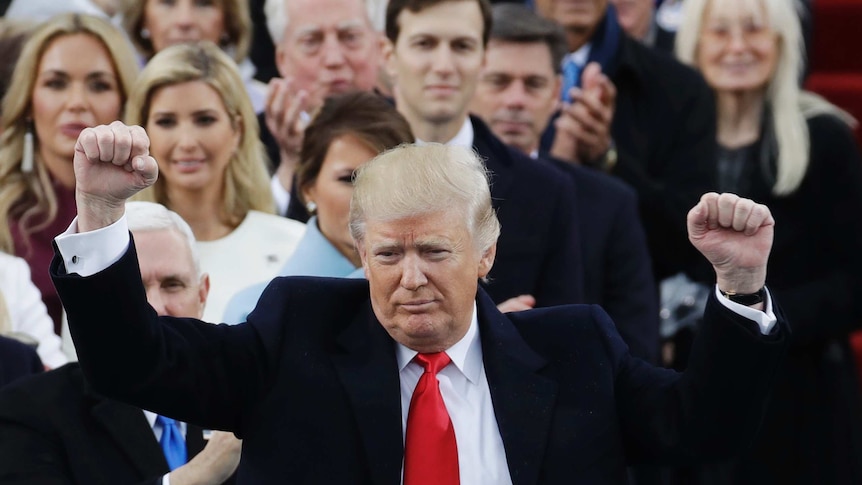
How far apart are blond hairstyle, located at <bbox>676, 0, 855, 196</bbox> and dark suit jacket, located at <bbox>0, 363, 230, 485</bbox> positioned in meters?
2.81

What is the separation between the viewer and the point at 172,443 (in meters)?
4.08

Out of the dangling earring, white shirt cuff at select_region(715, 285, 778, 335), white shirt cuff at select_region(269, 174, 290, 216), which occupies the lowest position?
white shirt cuff at select_region(269, 174, 290, 216)

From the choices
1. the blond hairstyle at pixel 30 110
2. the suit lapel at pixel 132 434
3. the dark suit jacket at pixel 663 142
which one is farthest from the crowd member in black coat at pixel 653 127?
the suit lapel at pixel 132 434

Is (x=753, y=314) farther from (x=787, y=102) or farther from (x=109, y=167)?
(x=787, y=102)

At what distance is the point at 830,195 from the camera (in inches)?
238

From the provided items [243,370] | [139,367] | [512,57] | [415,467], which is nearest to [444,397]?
[415,467]

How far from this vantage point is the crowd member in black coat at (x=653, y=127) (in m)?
5.89

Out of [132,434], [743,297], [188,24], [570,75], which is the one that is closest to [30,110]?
[188,24]

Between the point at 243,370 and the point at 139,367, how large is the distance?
26 cm

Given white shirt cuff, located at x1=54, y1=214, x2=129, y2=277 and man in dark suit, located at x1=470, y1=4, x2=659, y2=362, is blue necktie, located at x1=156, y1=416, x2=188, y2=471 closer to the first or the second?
white shirt cuff, located at x1=54, y1=214, x2=129, y2=277

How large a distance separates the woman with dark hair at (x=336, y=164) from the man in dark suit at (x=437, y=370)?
3.46 feet

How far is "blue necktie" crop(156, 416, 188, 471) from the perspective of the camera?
4.05 meters

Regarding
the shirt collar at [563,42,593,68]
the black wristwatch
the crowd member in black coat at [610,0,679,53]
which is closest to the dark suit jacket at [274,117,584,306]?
the shirt collar at [563,42,593,68]

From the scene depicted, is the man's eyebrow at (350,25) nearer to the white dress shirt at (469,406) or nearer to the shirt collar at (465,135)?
the shirt collar at (465,135)
